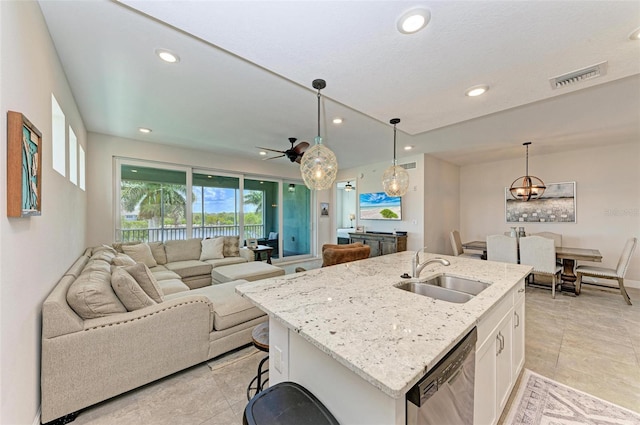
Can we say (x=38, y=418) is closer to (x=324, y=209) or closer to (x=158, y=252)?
(x=158, y=252)

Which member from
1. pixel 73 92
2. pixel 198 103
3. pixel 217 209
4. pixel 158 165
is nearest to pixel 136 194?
pixel 158 165

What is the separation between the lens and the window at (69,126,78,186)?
2709 mm

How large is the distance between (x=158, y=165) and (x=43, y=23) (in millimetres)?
3411

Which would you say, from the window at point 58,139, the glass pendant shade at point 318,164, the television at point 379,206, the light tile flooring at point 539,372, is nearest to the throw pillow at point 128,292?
the light tile flooring at point 539,372

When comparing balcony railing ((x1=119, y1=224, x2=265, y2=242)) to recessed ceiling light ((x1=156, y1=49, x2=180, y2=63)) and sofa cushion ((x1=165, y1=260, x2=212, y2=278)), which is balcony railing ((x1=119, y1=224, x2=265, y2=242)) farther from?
recessed ceiling light ((x1=156, y1=49, x2=180, y2=63))

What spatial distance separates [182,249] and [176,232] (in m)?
0.61

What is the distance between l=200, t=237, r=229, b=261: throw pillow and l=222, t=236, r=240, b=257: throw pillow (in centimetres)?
8

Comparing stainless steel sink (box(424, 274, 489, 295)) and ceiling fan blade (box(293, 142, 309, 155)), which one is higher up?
ceiling fan blade (box(293, 142, 309, 155))

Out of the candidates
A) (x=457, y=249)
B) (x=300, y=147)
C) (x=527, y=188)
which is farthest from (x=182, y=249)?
(x=527, y=188)

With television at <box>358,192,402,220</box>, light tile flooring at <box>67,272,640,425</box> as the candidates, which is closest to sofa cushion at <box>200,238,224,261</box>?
light tile flooring at <box>67,272,640,425</box>

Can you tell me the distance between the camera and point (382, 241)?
231 inches

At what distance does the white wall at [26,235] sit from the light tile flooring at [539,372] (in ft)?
2.03

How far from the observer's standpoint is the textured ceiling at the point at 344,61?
1397 mm

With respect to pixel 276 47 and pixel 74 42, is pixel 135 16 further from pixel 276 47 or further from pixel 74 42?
pixel 276 47
